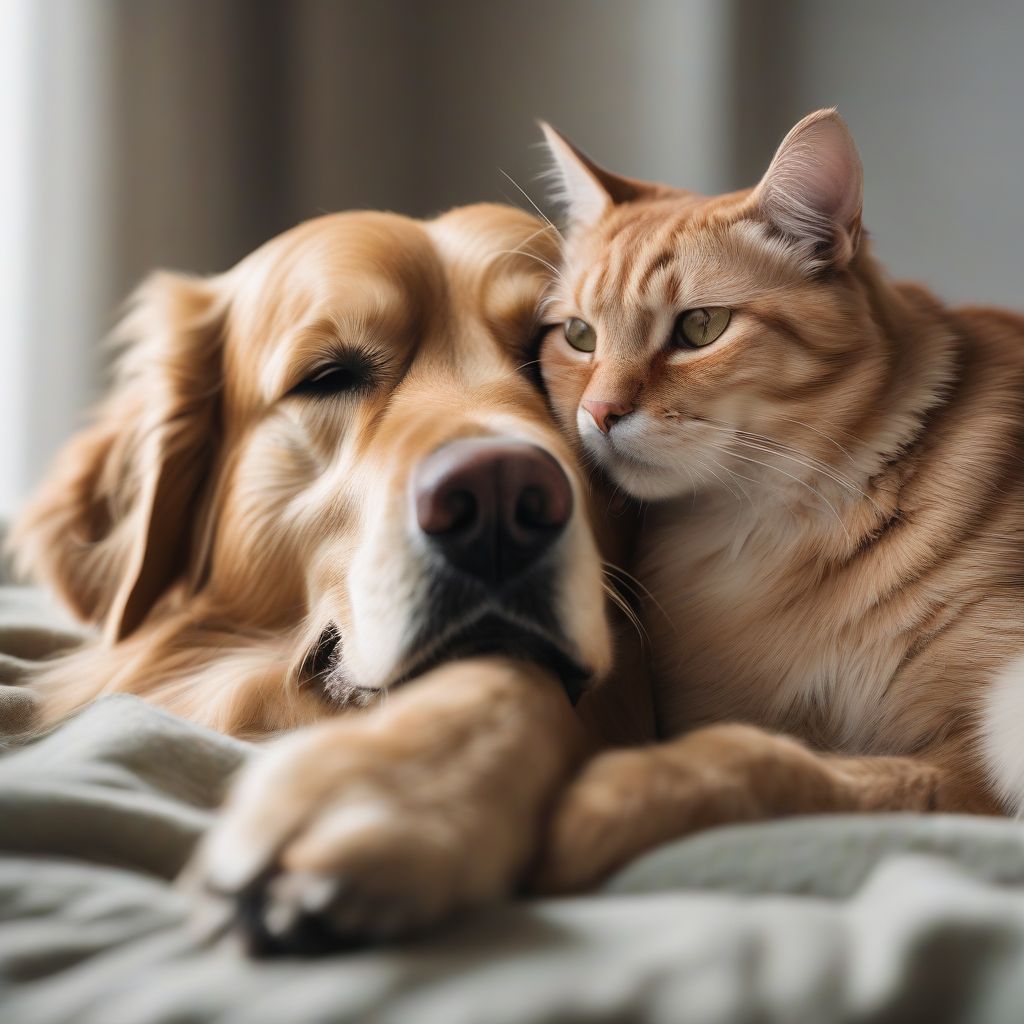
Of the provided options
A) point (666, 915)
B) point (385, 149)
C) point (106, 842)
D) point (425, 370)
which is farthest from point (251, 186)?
point (666, 915)

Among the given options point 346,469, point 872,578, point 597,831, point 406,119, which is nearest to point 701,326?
point 872,578

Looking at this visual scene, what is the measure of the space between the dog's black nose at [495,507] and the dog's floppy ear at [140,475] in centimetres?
65

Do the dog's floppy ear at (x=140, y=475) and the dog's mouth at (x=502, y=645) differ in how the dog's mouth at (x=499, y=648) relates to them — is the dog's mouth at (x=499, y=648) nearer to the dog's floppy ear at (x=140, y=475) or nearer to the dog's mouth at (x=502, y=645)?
the dog's mouth at (x=502, y=645)

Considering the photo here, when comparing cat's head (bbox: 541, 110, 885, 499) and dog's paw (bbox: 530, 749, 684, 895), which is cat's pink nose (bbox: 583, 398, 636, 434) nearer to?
cat's head (bbox: 541, 110, 885, 499)

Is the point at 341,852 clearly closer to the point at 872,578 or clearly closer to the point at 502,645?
the point at 502,645

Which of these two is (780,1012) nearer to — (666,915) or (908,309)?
(666,915)

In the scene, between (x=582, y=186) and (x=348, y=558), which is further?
(x=582, y=186)

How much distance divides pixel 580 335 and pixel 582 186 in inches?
12.8

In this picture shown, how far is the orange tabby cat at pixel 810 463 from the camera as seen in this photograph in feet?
3.96

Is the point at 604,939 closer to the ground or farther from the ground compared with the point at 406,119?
closer to the ground

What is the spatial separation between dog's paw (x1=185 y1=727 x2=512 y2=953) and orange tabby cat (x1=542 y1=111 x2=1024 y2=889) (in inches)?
21.4

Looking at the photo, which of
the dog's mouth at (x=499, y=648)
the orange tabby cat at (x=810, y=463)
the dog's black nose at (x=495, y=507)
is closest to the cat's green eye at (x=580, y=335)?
the orange tabby cat at (x=810, y=463)

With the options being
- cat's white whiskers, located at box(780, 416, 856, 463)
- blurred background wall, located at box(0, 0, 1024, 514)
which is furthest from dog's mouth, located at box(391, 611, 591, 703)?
blurred background wall, located at box(0, 0, 1024, 514)

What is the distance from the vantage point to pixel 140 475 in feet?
5.36
